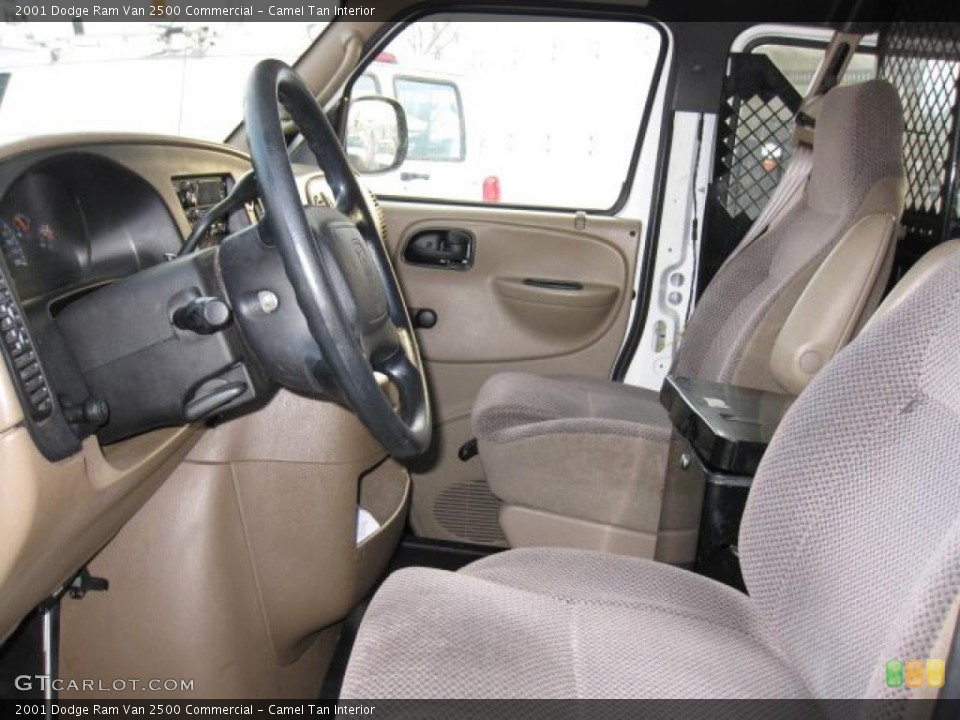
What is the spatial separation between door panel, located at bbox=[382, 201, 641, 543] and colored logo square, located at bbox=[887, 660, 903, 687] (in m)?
1.61

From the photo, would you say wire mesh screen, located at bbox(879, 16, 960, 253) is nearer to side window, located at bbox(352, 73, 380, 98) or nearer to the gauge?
side window, located at bbox(352, 73, 380, 98)

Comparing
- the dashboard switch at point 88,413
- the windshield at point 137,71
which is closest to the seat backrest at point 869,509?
the dashboard switch at point 88,413

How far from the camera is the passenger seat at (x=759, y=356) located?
4.98ft

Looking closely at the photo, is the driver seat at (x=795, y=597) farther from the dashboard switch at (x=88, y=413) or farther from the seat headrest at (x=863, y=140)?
the seat headrest at (x=863, y=140)

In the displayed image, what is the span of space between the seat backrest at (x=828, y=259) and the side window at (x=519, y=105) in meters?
0.63

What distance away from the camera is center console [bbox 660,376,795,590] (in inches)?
43.8

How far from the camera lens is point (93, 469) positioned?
0.96 m

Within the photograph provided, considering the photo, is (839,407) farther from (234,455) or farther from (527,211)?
(527,211)

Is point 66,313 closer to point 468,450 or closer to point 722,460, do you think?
point 722,460

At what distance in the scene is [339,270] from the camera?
93cm

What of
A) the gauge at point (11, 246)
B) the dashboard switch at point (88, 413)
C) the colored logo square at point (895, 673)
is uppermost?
the gauge at point (11, 246)

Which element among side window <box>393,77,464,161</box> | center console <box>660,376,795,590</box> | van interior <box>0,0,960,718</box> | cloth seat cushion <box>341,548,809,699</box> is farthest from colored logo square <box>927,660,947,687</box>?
side window <box>393,77,464,161</box>

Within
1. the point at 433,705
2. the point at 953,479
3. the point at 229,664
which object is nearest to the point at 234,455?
the point at 229,664

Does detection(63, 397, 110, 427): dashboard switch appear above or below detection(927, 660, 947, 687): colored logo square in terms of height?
above
